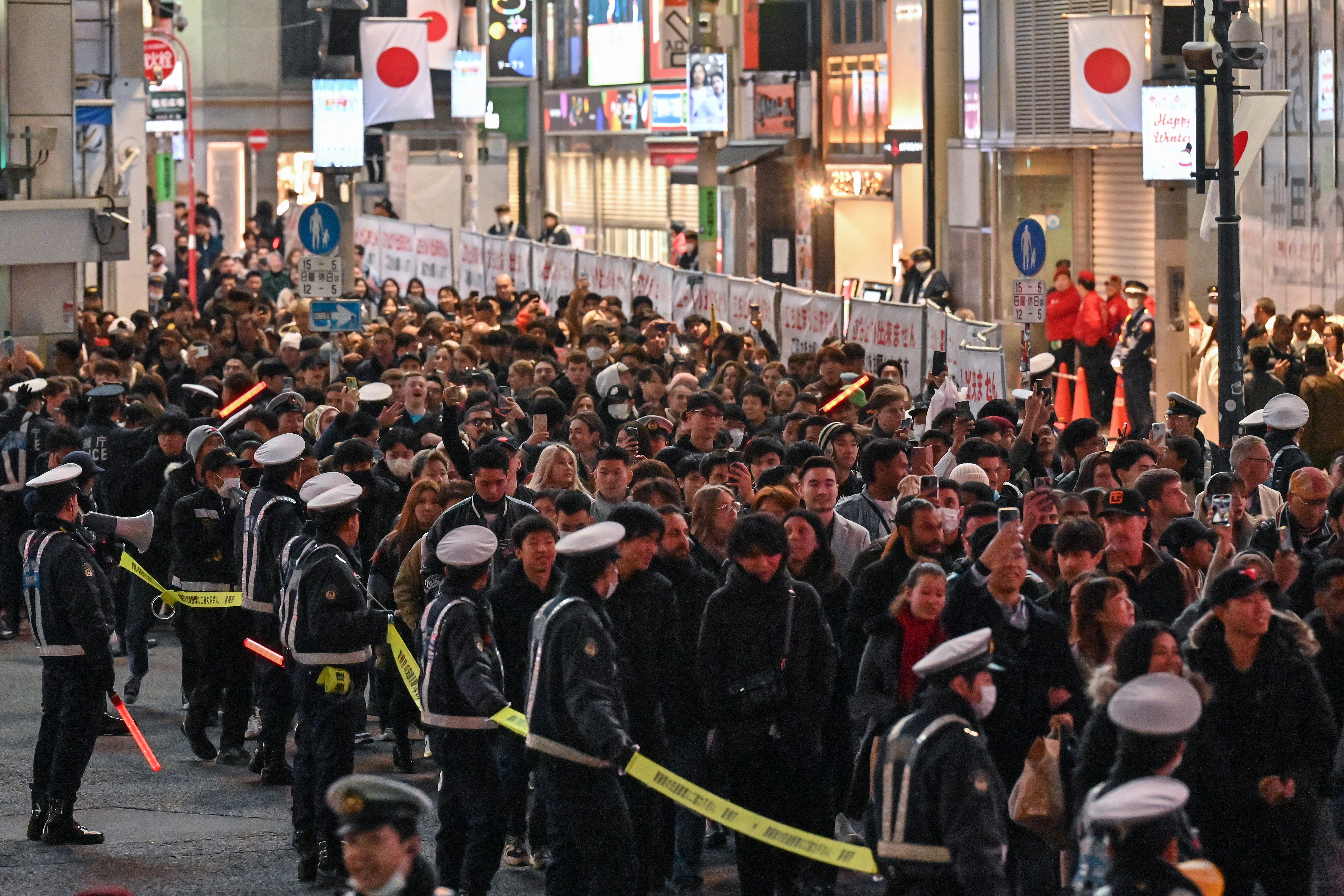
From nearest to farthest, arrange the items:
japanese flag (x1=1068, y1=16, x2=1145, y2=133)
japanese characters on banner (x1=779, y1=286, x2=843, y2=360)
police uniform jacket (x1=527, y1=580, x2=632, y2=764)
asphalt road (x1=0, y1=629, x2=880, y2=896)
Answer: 1. police uniform jacket (x1=527, y1=580, x2=632, y2=764)
2. asphalt road (x1=0, y1=629, x2=880, y2=896)
3. japanese characters on banner (x1=779, y1=286, x2=843, y2=360)
4. japanese flag (x1=1068, y1=16, x2=1145, y2=133)

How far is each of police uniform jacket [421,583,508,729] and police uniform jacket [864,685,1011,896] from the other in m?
2.24

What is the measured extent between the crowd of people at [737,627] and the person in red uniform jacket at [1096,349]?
1070 centimetres

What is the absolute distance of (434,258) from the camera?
36.4m

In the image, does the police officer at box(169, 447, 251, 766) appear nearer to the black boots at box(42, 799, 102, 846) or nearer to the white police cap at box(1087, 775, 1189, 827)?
the black boots at box(42, 799, 102, 846)

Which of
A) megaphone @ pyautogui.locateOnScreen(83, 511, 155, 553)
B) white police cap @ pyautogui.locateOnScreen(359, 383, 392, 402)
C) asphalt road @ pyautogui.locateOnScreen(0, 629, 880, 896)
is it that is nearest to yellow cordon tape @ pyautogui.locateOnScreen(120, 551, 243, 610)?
megaphone @ pyautogui.locateOnScreen(83, 511, 155, 553)

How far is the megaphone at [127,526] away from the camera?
12086mm

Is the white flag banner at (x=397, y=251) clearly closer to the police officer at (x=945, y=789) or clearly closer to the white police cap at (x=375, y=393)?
the white police cap at (x=375, y=393)

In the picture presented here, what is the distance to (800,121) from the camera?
4194 centimetres

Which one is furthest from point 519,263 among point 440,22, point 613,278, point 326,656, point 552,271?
point 326,656

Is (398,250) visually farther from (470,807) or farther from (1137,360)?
(470,807)

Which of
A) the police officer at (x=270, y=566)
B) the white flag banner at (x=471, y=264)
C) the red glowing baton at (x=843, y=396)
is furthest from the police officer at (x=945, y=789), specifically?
the white flag banner at (x=471, y=264)

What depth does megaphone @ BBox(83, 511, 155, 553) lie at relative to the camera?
1209cm

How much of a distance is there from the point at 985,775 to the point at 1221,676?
5.43ft

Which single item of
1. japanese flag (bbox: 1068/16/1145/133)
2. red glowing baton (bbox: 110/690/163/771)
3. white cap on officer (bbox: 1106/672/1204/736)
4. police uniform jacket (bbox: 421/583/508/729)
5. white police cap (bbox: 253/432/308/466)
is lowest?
red glowing baton (bbox: 110/690/163/771)
